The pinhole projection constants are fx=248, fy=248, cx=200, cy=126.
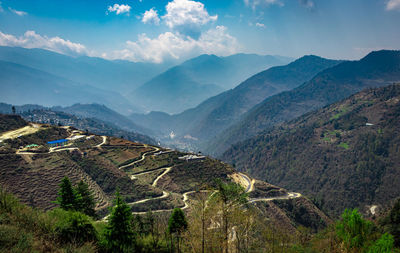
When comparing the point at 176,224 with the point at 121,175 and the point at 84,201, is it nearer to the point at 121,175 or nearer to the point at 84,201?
the point at 84,201

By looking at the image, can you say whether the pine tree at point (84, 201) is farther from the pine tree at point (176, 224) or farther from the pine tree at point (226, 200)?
the pine tree at point (226, 200)

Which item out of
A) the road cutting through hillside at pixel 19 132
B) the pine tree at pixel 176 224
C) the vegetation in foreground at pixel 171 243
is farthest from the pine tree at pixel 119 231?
the road cutting through hillside at pixel 19 132

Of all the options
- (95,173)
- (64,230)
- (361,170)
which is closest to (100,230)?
(64,230)

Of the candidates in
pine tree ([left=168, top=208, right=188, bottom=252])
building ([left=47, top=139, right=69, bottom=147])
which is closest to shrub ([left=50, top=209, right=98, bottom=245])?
pine tree ([left=168, top=208, right=188, bottom=252])

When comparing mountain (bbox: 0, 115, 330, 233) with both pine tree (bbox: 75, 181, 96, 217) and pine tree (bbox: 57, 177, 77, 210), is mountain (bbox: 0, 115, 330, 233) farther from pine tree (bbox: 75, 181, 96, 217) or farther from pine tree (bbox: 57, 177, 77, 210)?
pine tree (bbox: 57, 177, 77, 210)

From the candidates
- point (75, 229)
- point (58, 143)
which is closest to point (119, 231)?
point (75, 229)
